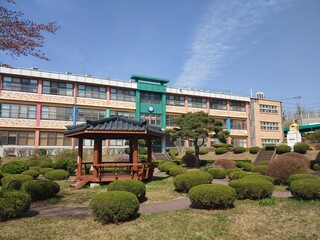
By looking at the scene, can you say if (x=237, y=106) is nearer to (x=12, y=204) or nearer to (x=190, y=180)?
(x=190, y=180)

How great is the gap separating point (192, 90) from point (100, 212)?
40663 millimetres

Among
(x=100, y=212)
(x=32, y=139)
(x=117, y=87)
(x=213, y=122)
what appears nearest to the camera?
(x=100, y=212)

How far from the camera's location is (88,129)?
13984 millimetres

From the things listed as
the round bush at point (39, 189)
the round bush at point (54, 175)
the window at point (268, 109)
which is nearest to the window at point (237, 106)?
the window at point (268, 109)

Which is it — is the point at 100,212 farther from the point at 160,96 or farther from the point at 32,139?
the point at 160,96

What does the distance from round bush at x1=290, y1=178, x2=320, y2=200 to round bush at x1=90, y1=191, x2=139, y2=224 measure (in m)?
6.14

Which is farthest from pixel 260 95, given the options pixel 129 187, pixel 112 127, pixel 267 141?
pixel 129 187

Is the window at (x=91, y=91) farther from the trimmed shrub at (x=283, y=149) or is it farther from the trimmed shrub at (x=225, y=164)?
the trimmed shrub at (x=283, y=149)

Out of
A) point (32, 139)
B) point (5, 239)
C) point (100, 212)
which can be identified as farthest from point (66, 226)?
point (32, 139)

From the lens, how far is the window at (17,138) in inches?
1304

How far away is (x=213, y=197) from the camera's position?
29.0ft

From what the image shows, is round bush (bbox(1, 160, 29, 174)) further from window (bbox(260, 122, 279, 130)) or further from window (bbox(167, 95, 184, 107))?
window (bbox(260, 122, 279, 130))

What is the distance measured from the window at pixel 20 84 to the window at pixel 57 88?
1223 mm

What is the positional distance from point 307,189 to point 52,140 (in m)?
32.9
